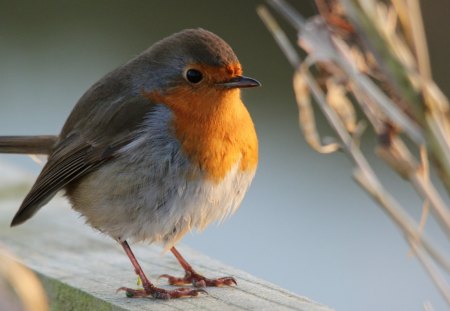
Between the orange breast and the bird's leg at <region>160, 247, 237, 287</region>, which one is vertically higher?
the orange breast

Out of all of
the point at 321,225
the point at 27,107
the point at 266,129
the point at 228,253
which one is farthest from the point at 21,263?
the point at 27,107

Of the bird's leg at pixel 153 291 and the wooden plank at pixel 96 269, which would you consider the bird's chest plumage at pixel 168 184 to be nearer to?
the wooden plank at pixel 96 269

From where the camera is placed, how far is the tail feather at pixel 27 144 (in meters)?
4.21

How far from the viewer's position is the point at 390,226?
7316 mm

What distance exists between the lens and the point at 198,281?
2863mm

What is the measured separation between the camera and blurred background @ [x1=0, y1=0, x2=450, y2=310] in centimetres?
675

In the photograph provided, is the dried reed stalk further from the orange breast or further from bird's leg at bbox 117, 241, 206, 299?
the orange breast

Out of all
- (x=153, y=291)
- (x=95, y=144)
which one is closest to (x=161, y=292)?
(x=153, y=291)

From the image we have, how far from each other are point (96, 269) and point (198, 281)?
29 centimetres

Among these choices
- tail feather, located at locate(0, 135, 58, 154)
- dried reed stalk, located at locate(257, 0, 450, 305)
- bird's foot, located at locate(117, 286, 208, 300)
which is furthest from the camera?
tail feather, located at locate(0, 135, 58, 154)

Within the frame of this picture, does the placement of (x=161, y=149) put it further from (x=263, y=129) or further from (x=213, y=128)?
(x=263, y=129)

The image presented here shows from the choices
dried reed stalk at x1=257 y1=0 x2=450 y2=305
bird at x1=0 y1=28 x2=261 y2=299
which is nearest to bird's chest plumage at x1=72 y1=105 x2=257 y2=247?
bird at x1=0 y1=28 x2=261 y2=299

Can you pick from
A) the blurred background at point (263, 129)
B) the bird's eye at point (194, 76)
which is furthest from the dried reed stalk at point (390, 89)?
the blurred background at point (263, 129)

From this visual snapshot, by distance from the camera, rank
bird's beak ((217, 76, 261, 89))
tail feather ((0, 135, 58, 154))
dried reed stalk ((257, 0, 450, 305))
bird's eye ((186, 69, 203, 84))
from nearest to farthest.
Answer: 1. dried reed stalk ((257, 0, 450, 305))
2. bird's beak ((217, 76, 261, 89))
3. bird's eye ((186, 69, 203, 84))
4. tail feather ((0, 135, 58, 154))
